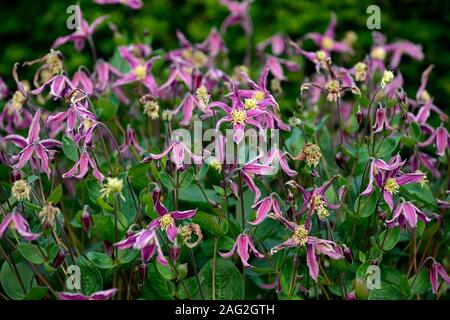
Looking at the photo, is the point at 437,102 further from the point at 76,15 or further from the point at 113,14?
the point at 76,15

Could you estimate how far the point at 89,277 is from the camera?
131cm

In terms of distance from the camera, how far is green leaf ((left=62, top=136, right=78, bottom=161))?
4.55 feet

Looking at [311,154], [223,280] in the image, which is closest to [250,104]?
[311,154]

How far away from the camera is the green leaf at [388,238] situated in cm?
131

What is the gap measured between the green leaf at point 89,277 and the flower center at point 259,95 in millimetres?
454

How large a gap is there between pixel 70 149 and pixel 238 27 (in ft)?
6.82

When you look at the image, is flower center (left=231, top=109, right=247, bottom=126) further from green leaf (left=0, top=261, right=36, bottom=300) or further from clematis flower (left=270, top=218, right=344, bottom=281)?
green leaf (left=0, top=261, right=36, bottom=300)

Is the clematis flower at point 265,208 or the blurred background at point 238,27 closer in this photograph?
the clematis flower at point 265,208

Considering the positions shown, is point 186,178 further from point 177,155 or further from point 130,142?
point 130,142

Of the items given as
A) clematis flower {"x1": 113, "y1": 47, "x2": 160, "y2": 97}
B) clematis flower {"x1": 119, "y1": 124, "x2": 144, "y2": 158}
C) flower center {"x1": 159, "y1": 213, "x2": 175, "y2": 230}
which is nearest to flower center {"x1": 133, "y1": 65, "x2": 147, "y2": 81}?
clematis flower {"x1": 113, "y1": 47, "x2": 160, "y2": 97}

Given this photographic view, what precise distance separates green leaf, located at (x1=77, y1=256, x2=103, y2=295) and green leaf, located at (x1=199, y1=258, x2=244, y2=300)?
199mm

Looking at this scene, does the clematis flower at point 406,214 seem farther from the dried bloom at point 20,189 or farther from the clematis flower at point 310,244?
the dried bloom at point 20,189

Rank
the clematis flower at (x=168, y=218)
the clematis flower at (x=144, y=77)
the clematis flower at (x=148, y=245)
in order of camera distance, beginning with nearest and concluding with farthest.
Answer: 1. the clematis flower at (x=148, y=245)
2. the clematis flower at (x=168, y=218)
3. the clematis flower at (x=144, y=77)

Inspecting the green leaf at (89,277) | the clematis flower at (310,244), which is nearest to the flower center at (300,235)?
the clematis flower at (310,244)
